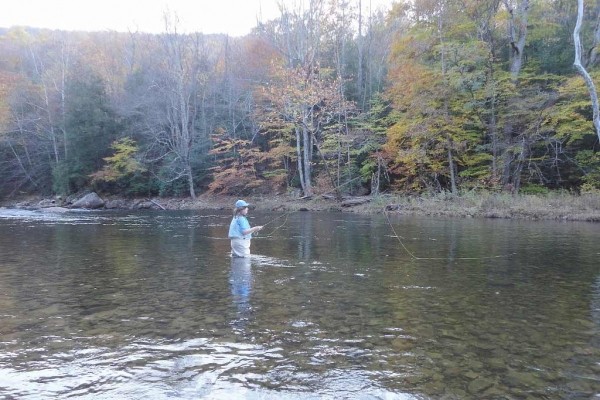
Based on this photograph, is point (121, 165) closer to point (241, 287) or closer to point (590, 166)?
point (590, 166)

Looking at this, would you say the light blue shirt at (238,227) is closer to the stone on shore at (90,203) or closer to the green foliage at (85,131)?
the stone on shore at (90,203)

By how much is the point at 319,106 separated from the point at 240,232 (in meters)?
25.8

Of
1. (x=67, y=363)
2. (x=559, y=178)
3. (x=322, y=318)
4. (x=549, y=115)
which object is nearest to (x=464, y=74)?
(x=549, y=115)

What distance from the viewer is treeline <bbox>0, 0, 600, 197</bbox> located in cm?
2916

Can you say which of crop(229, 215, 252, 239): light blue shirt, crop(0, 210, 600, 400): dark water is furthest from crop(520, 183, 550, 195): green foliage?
crop(229, 215, 252, 239): light blue shirt

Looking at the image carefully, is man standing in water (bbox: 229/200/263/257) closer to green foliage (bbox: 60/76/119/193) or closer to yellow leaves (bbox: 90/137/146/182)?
yellow leaves (bbox: 90/137/146/182)

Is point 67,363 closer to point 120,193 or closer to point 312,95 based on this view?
point 312,95

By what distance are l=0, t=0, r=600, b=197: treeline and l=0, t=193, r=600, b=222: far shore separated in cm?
209

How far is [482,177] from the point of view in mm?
29609

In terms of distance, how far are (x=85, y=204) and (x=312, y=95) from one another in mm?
21967

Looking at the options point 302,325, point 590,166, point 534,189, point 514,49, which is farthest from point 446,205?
point 302,325

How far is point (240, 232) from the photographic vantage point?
11.4 metres

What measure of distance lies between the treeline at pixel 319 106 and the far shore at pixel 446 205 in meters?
2.09

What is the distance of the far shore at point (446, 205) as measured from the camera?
909 inches
